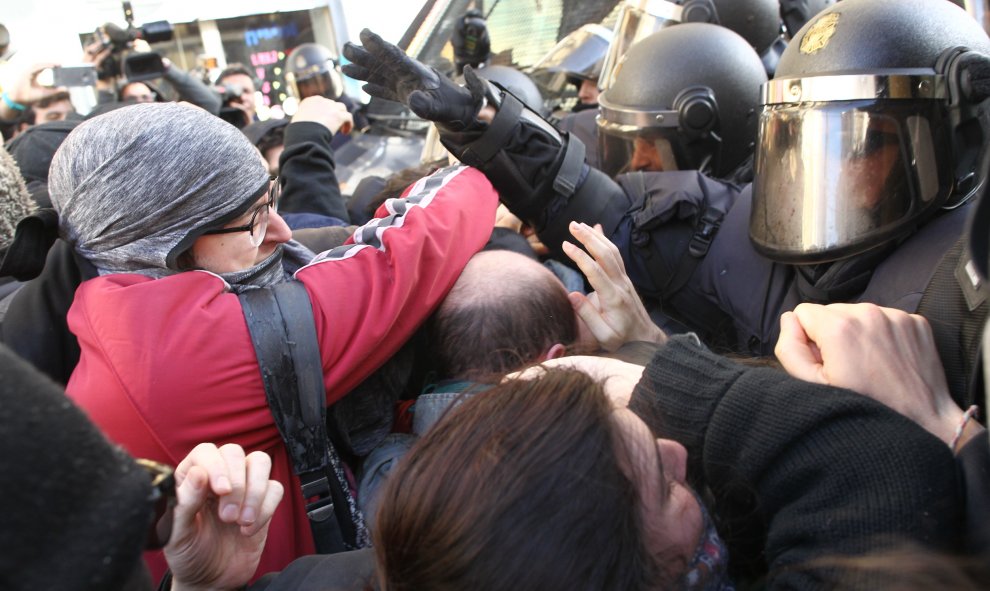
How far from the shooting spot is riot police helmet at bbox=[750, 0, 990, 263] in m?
1.67

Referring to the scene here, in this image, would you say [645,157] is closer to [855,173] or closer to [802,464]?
[855,173]

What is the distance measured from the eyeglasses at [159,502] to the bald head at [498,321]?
34.3 inches

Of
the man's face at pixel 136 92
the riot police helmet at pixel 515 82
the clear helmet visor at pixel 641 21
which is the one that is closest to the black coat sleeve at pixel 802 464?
the riot police helmet at pixel 515 82

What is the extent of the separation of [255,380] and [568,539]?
744mm

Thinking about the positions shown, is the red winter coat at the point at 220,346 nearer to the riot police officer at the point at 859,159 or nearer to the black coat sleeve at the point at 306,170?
the riot police officer at the point at 859,159

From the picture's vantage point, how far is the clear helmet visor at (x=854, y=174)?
5.48 feet

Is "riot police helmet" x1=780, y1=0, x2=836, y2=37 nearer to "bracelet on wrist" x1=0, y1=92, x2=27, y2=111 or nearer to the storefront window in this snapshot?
"bracelet on wrist" x1=0, y1=92, x2=27, y2=111

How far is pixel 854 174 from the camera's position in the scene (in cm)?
171

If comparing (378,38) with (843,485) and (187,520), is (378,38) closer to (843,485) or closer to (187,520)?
(187,520)

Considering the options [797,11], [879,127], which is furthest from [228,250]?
[797,11]

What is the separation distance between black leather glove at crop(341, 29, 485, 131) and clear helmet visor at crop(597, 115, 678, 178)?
0.77 m

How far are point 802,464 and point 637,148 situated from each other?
1.90 meters

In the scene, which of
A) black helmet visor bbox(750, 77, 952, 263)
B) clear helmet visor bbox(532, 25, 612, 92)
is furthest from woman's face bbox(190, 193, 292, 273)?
clear helmet visor bbox(532, 25, 612, 92)

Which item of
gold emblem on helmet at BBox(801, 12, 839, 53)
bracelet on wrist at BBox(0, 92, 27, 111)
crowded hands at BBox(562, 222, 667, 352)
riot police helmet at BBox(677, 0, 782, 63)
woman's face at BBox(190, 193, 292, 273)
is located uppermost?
bracelet on wrist at BBox(0, 92, 27, 111)
